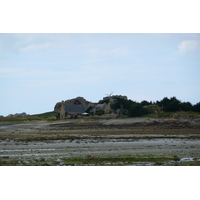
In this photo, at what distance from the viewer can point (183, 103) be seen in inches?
2051

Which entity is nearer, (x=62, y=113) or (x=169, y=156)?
(x=169, y=156)

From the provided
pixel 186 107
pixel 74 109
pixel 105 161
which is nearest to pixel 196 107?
pixel 186 107

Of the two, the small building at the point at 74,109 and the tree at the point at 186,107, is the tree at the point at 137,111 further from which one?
the small building at the point at 74,109

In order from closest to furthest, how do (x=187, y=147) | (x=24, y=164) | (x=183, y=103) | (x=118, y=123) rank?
(x=24, y=164), (x=187, y=147), (x=118, y=123), (x=183, y=103)

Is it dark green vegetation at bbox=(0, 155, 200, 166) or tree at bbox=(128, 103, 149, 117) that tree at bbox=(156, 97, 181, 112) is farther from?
dark green vegetation at bbox=(0, 155, 200, 166)

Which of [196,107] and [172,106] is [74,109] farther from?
[196,107]

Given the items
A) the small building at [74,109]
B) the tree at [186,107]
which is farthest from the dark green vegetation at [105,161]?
the small building at [74,109]

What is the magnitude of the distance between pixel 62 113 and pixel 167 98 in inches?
1238

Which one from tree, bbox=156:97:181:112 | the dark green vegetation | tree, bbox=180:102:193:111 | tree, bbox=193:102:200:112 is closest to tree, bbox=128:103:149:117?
tree, bbox=156:97:181:112

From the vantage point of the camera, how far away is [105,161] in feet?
45.0

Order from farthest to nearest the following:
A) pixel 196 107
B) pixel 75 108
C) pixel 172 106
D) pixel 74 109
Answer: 1. pixel 75 108
2. pixel 74 109
3. pixel 172 106
4. pixel 196 107

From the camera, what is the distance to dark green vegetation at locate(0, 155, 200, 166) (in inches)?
516

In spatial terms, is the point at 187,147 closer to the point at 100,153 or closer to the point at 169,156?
the point at 169,156

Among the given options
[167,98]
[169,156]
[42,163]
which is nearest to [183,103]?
[167,98]
